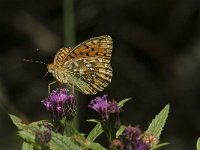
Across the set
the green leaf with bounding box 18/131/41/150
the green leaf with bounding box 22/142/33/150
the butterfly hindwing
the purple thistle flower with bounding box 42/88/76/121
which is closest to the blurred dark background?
the butterfly hindwing

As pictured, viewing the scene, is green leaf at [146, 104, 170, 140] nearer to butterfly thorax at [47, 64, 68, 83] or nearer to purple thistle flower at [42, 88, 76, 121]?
purple thistle flower at [42, 88, 76, 121]

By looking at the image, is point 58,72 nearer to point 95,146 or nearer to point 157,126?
point 157,126

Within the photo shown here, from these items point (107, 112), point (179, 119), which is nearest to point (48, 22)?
point (179, 119)

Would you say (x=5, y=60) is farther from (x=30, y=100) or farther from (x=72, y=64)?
(x=72, y=64)

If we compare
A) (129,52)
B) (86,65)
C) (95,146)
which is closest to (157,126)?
(95,146)

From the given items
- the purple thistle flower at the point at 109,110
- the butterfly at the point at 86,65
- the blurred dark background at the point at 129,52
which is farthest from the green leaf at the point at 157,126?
the blurred dark background at the point at 129,52

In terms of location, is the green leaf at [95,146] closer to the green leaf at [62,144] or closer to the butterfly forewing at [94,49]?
the green leaf at [62,144]
